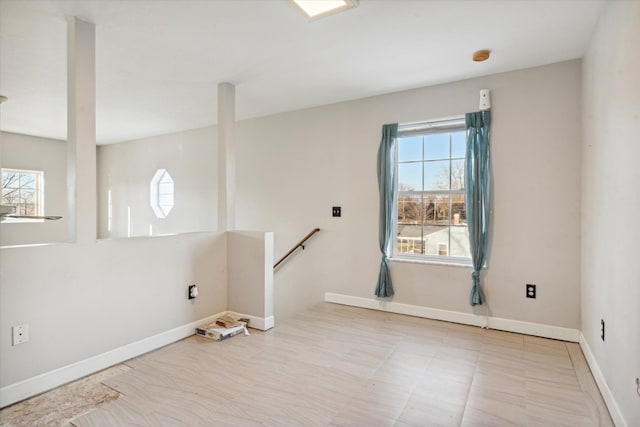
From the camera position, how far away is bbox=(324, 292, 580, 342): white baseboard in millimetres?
2941

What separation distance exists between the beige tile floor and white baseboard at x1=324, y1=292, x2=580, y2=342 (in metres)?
0.10

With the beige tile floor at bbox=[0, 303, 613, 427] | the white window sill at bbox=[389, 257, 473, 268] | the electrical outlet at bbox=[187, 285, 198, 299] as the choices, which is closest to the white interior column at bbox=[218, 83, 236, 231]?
→ the electrical outlet at bbox=[187, 285, 198, 299]

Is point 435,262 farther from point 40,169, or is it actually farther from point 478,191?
point 40,169

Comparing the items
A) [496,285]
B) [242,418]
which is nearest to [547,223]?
[496,285]

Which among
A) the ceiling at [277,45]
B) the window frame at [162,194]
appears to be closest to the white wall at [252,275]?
the ceiling at [277,45]

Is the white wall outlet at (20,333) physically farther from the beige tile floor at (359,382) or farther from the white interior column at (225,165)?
the white interior column at (225,165)

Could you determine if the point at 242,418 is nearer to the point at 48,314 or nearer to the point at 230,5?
the point at 48,314

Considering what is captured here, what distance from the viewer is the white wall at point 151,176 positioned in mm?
5500

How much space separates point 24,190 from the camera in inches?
242

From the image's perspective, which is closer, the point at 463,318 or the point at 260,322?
the point at 260,322

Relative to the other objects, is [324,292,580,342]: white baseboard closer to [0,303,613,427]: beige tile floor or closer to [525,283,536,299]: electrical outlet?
[0,303,613,427]: beige tile floor

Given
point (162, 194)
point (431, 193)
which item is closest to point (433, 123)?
point (431, 193)

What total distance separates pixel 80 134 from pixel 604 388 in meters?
3.62

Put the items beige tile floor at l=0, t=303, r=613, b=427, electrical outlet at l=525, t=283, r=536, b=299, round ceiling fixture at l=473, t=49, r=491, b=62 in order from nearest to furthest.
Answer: beige tile floor at l=0, t=303, r=613, b=427 < round ceiling fixture at l=473, t=49, r=491, b=62 < electrical outlet at l=525, t=283, r=536, b=299
